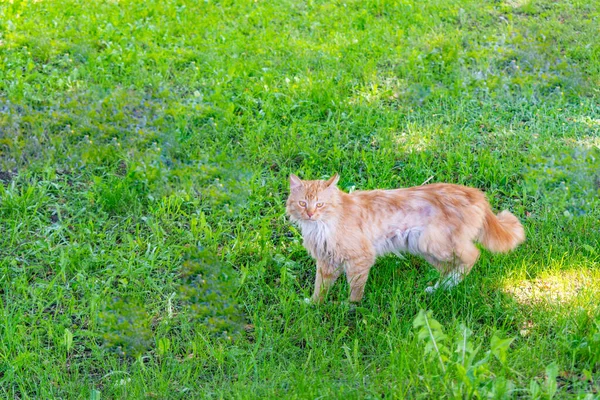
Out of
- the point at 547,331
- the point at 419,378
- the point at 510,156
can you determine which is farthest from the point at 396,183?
the point at 419,378

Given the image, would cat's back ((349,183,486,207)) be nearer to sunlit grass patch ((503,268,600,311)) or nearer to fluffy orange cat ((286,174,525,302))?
fluffy orange cat ((286,174,525,302))

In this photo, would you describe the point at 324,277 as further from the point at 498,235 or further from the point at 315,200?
the point at 498,235

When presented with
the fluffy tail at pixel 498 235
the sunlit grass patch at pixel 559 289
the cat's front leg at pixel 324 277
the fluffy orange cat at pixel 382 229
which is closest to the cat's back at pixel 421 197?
the fluffy orange cat at pixel 382 229

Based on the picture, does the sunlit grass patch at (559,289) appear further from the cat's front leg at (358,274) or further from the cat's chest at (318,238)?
the cat's chest at (318,238)

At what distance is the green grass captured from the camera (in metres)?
3.98

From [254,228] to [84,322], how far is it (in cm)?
157

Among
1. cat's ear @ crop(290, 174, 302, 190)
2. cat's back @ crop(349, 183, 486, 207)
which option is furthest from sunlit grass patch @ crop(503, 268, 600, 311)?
cat's ear @ crop(290, 174, 302, 190)

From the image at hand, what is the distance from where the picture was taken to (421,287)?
469cm

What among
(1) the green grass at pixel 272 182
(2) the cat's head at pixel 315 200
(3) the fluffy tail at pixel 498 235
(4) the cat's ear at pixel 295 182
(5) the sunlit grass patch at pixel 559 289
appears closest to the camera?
(1) the green grass at pixel 272 182

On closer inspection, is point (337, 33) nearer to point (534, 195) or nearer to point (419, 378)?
point (534, 195)

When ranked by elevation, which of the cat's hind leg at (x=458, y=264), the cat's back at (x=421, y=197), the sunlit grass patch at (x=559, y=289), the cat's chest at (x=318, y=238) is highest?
the cat's back at (x=421, y=197)

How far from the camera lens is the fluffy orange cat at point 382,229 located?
4.61 metres

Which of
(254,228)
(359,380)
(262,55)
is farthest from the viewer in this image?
(262,55)

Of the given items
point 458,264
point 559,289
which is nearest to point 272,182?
point 458,264
